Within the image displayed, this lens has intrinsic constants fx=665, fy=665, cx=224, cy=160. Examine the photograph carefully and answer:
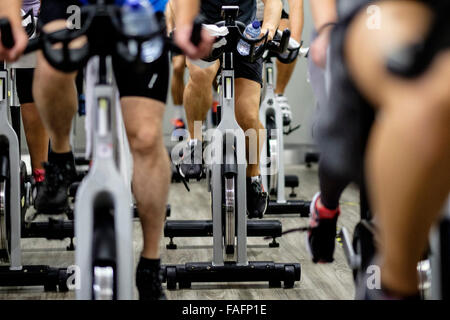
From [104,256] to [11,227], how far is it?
1.24 metres

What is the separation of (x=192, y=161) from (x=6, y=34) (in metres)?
2.24

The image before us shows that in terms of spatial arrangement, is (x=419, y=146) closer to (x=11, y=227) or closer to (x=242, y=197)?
(x=242, y=197)

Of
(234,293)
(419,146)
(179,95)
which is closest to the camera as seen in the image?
(419,146)

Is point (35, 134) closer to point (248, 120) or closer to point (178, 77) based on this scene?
point (248, 120)

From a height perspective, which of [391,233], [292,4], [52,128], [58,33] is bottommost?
[391,233]

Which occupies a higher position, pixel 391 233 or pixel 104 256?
pixel 391 233

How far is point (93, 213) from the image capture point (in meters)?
1.65

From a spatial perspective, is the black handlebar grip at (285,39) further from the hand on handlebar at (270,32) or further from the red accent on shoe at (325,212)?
the red accent on shoe at (325,212)

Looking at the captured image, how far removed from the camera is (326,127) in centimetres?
146

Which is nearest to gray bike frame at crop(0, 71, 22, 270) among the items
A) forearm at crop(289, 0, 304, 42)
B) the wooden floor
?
the wooden floor

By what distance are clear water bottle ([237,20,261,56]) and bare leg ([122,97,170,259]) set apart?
81cm
